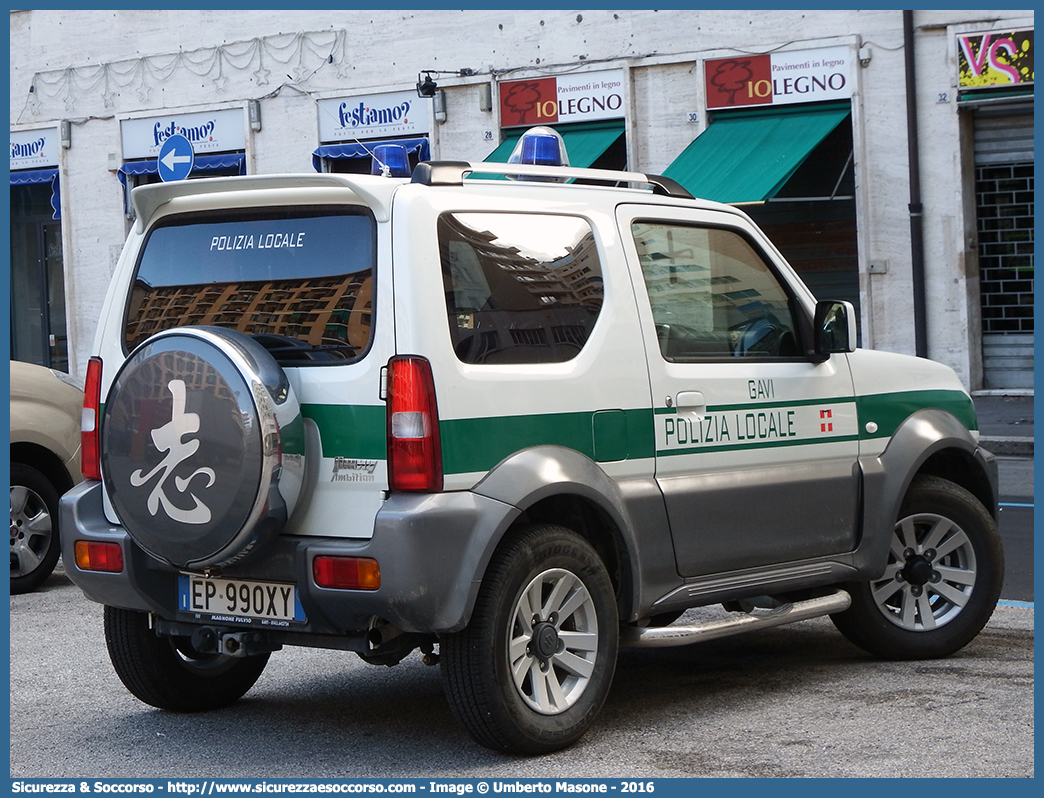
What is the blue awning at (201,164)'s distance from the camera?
23203 millimetres

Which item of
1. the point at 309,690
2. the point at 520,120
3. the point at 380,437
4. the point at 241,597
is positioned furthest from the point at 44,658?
the point at 520,120

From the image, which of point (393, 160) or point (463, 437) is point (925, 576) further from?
point (393, 160)

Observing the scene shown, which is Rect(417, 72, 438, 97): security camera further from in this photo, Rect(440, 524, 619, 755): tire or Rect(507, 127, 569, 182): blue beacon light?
Rect(440, 524, 619, 755): tire

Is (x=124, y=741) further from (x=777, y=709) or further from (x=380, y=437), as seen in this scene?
(x=777, y=709)

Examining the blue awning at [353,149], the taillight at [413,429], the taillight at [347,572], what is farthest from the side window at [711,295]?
the blue awning at [353,149]

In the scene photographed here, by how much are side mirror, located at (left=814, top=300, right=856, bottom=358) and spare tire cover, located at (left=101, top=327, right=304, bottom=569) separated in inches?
86.9

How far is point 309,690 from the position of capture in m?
6.12

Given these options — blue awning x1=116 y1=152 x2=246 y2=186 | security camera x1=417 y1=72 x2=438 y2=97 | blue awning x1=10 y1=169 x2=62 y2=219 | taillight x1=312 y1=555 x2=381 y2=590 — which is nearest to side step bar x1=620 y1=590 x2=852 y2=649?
taillight x1=312 y1=555 x2=381 y2=590

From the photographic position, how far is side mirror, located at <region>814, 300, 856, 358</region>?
5.95 m

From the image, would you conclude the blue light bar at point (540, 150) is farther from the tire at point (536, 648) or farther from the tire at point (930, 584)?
the tire at point (930, 584)

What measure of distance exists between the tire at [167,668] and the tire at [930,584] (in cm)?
251

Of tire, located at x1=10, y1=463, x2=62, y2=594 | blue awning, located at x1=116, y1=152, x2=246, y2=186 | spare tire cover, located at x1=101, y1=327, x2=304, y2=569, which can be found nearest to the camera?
spare tire cover, located at x1=101, y1=327, x2=304, y2=569

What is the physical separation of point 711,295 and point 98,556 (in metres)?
2.44

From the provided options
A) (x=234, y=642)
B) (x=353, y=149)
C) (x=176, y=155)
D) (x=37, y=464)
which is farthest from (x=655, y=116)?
(x=234, y=642)
